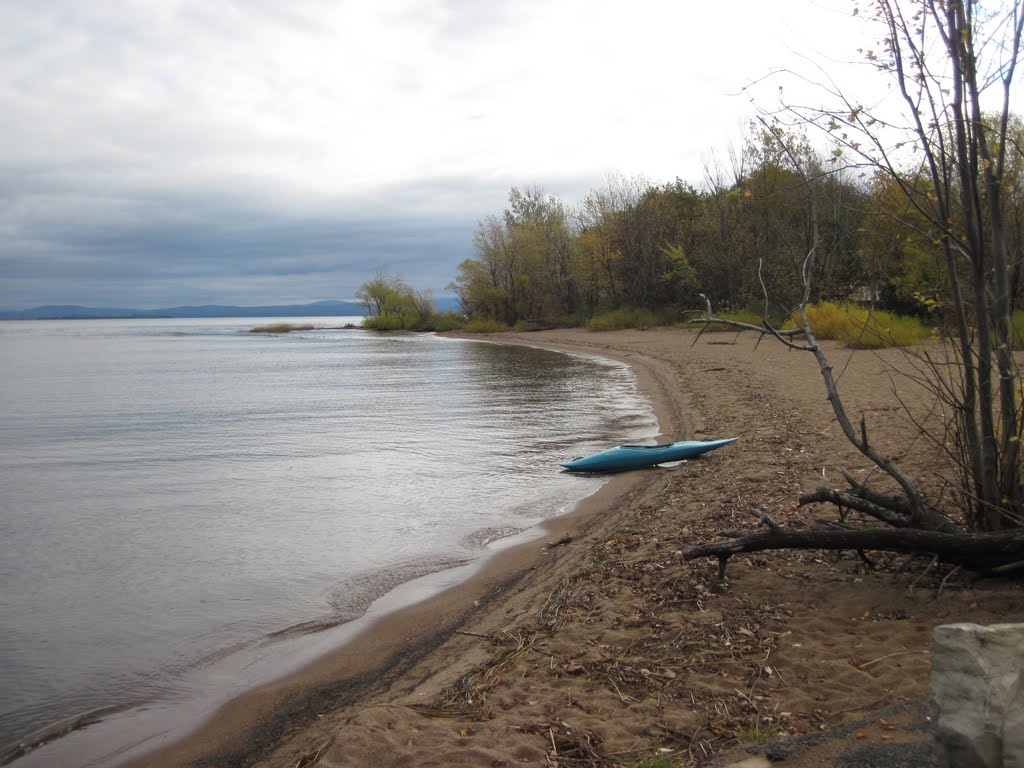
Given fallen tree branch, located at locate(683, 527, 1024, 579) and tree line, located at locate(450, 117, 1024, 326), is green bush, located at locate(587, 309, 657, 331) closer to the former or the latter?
tree line, located at locate(450, 117, 1024, 326)

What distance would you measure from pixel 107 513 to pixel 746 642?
9630 mm

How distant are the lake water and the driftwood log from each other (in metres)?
3.65

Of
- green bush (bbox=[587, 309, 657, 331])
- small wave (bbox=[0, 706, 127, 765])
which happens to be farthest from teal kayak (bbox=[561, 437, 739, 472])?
green bush (bbox=[587, 309, 657, 331])

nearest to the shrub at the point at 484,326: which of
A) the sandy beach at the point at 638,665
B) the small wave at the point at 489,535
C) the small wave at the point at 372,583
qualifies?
the small wave at the point at 489,535

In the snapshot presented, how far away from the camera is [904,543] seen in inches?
209

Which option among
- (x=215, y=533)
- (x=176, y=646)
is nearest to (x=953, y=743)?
(x=176, y=646)

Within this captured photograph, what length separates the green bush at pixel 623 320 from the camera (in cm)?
5044

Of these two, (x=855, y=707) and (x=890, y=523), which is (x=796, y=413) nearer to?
(x=890, y=523)

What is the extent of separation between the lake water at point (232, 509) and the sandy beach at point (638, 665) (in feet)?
3.78

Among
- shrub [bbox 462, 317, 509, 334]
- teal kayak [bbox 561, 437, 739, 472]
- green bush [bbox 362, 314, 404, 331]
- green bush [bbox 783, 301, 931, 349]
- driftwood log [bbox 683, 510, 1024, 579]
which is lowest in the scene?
teal kayak [bbox 561, 437, 739, 472]

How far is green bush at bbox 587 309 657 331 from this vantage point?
50438 millimetres

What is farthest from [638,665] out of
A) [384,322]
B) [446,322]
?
[384,322]

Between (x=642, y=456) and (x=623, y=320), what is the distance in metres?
39.8

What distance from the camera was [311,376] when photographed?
1378 inches
